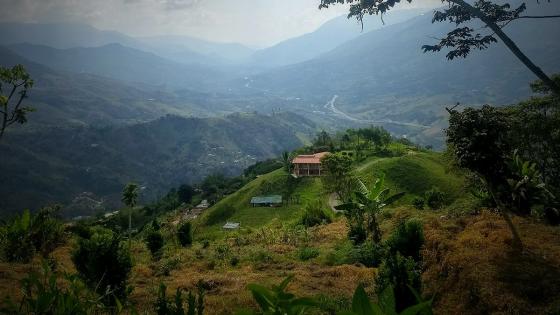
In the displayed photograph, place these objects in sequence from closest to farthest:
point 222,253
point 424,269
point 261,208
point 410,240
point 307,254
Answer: point 424,269 < point 410,240 < point 307,254 < point 222,253 < point 261,208

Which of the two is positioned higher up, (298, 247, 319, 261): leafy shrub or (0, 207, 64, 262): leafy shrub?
(0, 207, 64, 262): leafy shrub

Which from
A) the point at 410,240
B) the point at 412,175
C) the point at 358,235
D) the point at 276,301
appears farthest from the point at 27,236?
the point at 412,175

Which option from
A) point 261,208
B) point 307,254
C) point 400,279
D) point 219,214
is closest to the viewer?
point 400,279

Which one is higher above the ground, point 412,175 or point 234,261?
point 234,261

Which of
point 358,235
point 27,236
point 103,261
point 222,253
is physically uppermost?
point 103,261

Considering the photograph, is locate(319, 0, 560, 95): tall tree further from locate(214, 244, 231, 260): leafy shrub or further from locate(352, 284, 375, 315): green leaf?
locate(214, 244, 231, 260): leafy shrub

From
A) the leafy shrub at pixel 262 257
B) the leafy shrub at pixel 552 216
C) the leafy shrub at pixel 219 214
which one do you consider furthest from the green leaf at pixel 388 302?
the leafy shrub at pixel 219 214

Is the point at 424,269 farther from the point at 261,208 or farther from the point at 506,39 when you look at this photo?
the point at 261,208

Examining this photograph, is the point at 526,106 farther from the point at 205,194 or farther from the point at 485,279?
the point at 205,194

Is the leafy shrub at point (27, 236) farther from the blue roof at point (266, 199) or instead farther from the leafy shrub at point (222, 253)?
the blue roof at point (266, 199)

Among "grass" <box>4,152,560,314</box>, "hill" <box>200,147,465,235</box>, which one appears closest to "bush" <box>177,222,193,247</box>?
"grass" <box>4,152,560,314</box>
